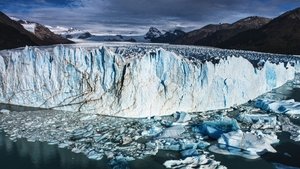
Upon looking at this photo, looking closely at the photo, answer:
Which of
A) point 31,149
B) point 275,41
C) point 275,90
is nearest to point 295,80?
Answer: point 275,90

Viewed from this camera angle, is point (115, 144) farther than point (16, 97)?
No

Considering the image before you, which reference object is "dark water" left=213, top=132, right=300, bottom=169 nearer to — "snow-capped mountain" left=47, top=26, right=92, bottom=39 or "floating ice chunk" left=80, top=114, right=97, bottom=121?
"floating ice chunk" left=80, top=114, right=97, bottom=121

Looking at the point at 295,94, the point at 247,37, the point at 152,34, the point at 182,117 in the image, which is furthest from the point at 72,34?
the point at 182,117

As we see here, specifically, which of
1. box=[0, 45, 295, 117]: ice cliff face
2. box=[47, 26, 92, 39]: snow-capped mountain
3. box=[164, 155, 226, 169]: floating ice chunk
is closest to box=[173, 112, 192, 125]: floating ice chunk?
box=[0, 45, 295, 117]: ice cliff face

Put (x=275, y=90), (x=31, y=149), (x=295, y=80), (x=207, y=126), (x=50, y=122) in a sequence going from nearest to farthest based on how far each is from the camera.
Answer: (x=31, y=149) → (x=207, y=126) → (x=50, y=122) → (x=275, y=90) → (x=295, y=80)

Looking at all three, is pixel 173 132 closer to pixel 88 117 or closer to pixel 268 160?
pixel 268 160

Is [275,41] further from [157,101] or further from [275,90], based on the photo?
[157,101]
